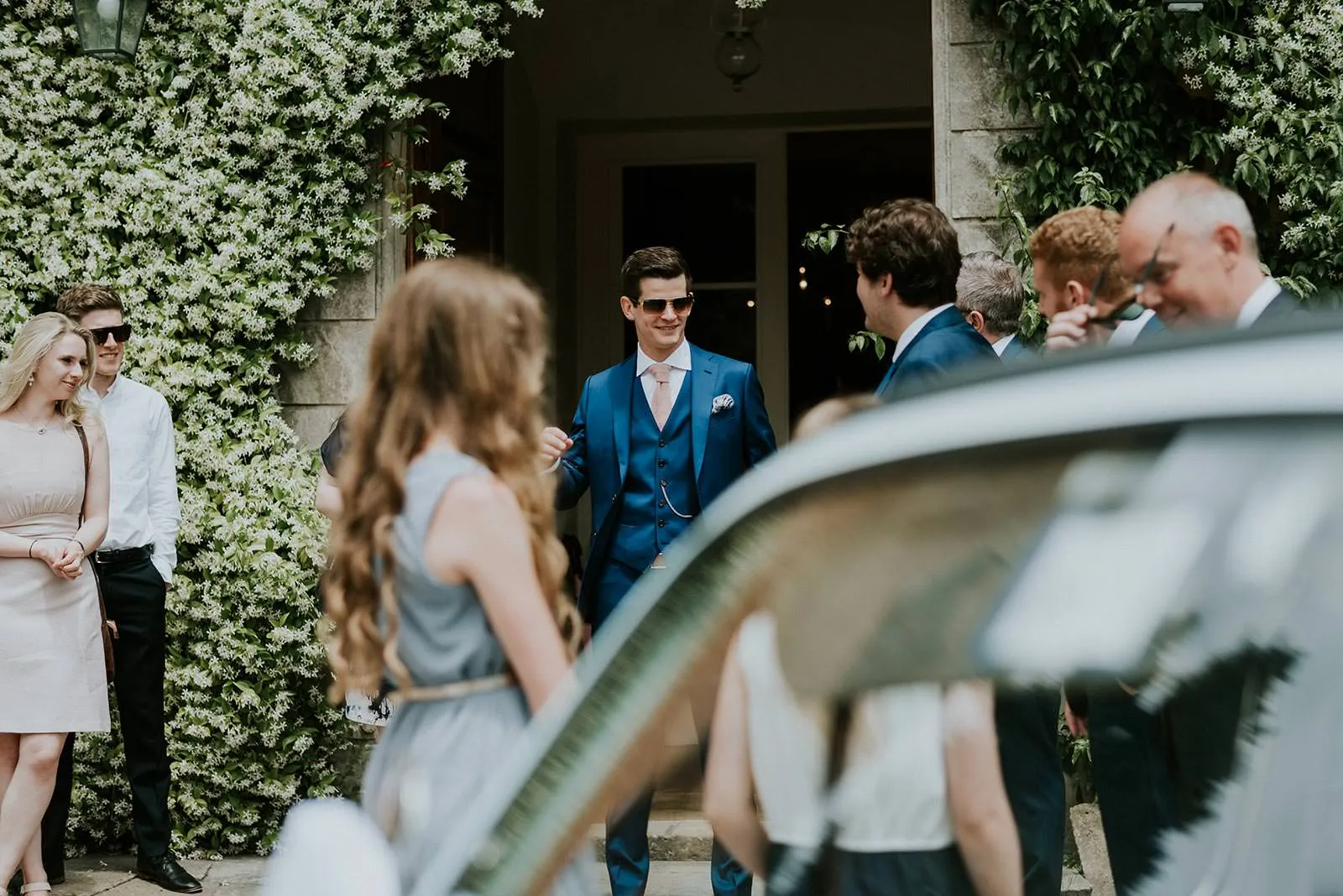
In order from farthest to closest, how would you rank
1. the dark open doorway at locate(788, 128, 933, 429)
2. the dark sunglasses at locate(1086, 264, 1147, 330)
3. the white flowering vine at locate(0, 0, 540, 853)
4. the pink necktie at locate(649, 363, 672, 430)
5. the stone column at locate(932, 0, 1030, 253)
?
the dark open doorway at locate(788, 128, 933, 429), the white flowering vine at locate(0, 0, 540, 853), the stone column at locate(932, 0, 1030, 253), the pink necktie at locate(649, 363, 672, 430), the dark sunglasses at locate(1086, 264, 1147, 330)

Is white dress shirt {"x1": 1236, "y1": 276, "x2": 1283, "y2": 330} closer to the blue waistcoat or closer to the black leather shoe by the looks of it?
the blue waistcoat

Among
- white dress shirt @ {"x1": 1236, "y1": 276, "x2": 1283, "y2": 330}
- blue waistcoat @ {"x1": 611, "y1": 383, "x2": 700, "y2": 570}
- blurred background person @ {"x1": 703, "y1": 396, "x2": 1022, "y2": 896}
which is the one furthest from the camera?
blue waistcoat @ {"x1": 611, "y1": 383, "x2": 700, "y2": 570}

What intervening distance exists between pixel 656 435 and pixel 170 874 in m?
2.69

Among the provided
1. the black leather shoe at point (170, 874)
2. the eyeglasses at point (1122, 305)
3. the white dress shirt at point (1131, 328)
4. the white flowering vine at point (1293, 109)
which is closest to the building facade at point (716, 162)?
the white flowering vine at point (1293, 109)

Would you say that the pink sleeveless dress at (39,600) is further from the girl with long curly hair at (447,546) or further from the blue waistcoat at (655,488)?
the girl with long curly hair at (447,546)

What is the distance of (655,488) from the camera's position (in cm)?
525

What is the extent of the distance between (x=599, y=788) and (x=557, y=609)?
1120mm

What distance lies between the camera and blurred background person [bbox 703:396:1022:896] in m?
1.30

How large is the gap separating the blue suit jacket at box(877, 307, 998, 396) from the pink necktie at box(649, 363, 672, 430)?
1.33m

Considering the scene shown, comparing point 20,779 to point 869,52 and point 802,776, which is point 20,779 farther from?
point 869,52

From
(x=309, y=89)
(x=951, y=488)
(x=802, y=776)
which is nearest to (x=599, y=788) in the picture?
(x=802, y=776)

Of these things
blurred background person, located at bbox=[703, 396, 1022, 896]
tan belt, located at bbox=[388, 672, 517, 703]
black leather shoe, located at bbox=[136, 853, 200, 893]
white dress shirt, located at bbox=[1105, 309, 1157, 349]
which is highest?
white dress shirt, located at bbox=[1105, 309, 1157, 349]

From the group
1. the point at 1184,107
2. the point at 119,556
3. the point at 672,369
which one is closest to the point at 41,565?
the point at 119,556

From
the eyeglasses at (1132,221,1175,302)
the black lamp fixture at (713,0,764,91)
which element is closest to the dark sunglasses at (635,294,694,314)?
the eyeglasses at (1132,221,1175,302)
